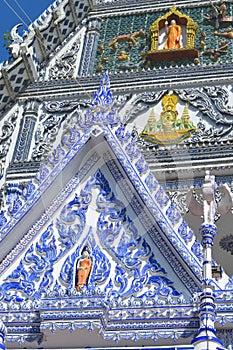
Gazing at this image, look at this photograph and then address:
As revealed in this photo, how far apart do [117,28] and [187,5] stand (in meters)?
0.86

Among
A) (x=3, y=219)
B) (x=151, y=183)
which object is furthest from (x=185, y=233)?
(x=3, y=219)

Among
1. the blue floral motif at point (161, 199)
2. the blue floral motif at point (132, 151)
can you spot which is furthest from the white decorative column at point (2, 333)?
the blue floral motif at point (132, 151)

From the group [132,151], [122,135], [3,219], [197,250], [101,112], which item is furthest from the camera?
[101,112]

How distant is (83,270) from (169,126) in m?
2.88

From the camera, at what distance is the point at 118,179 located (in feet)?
22.7

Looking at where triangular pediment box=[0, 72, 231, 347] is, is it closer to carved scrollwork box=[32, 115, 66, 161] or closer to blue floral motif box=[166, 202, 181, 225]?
blue floral motif box=[166, 202, 181, 225]

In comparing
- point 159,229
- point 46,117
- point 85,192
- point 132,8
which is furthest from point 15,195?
point 132,8

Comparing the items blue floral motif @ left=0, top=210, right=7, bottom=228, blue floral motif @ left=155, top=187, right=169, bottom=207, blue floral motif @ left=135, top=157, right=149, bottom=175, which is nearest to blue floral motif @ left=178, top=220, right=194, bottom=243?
blue floral motif @ left=155, top=187, right=169, bottom=207

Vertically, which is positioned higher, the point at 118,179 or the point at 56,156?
the point at 56,156

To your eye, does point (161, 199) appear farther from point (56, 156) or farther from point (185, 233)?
point (56, 156)

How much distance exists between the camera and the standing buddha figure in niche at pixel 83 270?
6.29 meters

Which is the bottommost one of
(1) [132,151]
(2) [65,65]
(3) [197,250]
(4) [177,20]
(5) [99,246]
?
(3) [197,250]

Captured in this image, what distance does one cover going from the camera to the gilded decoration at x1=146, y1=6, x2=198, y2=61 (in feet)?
31.7

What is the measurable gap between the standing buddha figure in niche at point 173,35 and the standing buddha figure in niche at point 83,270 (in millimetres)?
3937
